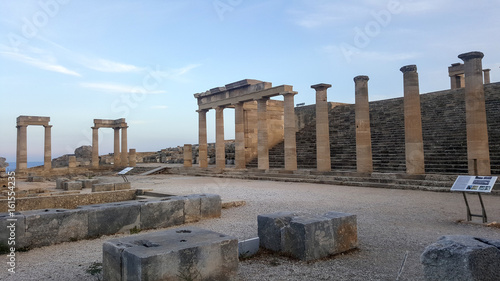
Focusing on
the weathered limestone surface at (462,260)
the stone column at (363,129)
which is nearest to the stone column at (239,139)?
the stone column at (363,129)

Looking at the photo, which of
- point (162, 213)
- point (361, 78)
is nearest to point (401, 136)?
point (361, 78)

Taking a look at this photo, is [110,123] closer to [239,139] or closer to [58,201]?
[239,139]

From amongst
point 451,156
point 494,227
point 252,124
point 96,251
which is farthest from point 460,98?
point 96,251

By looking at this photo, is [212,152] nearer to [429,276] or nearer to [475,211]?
[475,211]

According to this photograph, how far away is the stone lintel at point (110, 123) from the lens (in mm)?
35844

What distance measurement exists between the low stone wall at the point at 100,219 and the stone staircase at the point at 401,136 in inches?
452

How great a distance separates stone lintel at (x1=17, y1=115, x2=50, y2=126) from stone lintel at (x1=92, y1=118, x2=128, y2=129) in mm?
4422

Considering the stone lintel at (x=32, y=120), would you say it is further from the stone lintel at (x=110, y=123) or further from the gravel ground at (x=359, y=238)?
the gravel ground at (x=359, y=238)

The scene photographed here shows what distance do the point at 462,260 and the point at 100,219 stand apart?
20.5 feet

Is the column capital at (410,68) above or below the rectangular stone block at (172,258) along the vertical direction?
above

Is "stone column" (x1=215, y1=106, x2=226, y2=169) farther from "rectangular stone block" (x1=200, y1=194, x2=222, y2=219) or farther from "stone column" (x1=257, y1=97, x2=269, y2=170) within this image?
"rectangular stone block" (x1=200, y1=194, x2=222, y2=219)

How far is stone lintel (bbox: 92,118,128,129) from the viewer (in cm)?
3584

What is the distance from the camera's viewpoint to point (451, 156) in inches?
636

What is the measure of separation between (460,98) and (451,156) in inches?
311
